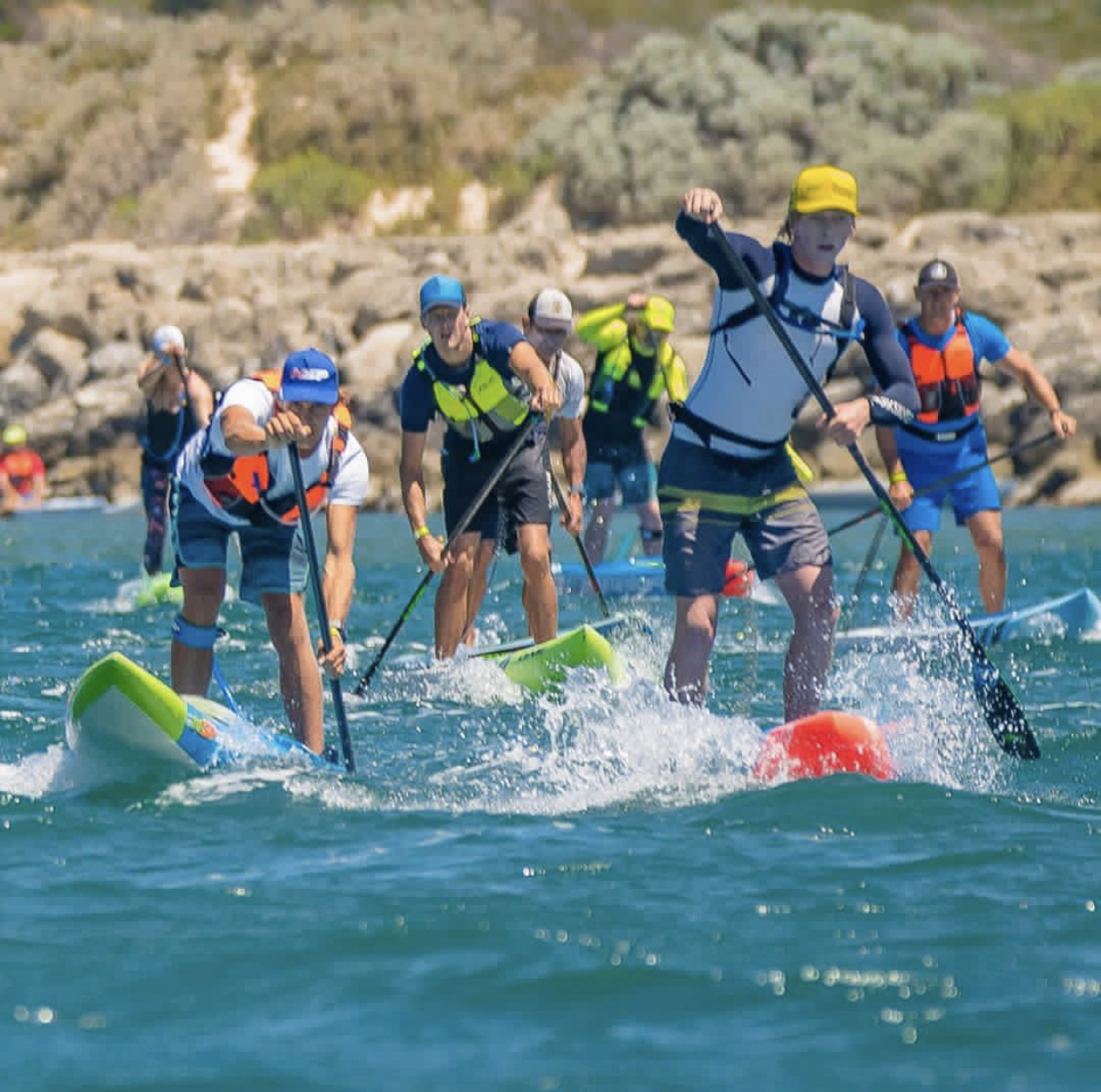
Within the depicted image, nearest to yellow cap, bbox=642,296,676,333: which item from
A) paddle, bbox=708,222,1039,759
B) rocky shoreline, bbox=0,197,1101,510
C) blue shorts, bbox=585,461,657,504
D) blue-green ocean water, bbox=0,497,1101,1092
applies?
blue shorts, bbox=585,461,657,504

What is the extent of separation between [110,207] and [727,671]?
1317 inches

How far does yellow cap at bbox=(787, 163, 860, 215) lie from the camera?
5.94 m

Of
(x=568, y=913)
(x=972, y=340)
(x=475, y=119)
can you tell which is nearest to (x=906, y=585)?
(x=972, y=340)

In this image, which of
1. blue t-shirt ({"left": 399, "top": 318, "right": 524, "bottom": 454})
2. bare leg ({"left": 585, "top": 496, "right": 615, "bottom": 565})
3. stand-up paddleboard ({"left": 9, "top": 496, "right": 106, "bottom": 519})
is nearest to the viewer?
blue t-shirt ({"left": 399, "top": 318, "right": 524, "bottom": 454})

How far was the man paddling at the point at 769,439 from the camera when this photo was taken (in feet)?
20.2

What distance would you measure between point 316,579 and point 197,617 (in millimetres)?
526

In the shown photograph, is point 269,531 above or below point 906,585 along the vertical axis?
above

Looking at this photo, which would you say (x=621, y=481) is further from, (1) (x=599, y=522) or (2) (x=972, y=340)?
(2) (x=972, y=340)

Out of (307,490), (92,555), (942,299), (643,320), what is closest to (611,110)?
A: (92,555)

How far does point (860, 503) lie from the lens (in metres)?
25.4

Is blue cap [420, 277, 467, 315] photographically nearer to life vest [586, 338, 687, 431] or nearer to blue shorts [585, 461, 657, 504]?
life vest [586, 338, 687, 431]

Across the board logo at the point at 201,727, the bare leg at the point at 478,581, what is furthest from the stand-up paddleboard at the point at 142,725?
the bare leg at the point at 478,581

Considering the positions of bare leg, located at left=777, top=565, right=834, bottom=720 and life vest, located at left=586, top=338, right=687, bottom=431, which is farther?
life vest, located at left=586, top=338, right=687, bottom=431

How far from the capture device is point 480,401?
8.63m
